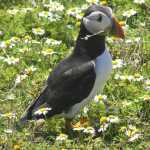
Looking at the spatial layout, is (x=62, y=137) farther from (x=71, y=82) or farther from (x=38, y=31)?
(x=38, y=31)

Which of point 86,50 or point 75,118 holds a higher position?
point 86,50

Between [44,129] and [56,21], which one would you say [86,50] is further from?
[56,21]

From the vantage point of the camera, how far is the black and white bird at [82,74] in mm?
7242

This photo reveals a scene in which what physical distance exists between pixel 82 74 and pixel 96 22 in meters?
0.55

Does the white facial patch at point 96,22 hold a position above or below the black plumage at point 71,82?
above

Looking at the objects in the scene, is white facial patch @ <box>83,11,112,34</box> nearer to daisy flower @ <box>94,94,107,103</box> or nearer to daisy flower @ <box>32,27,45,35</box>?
daisy flower @ <box>94,94,107,103</box>

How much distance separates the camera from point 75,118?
764 cm

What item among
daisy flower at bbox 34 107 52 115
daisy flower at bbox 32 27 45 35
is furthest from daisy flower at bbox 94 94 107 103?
daisy flower at bbox 32 27 45 35

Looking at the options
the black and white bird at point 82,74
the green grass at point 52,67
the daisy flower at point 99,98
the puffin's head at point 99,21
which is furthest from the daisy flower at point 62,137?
the puffin's head at point 99,21

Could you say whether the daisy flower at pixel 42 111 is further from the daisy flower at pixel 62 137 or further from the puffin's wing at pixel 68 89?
the daisy flower at pixel 62 137

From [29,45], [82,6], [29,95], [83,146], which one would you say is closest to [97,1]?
[82,6]

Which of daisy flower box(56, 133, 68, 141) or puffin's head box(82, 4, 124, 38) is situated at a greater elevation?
puffin's head box(82, 4, 124, 38)

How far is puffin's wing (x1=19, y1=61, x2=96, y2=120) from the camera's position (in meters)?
7.23

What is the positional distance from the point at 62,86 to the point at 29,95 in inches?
30.1
